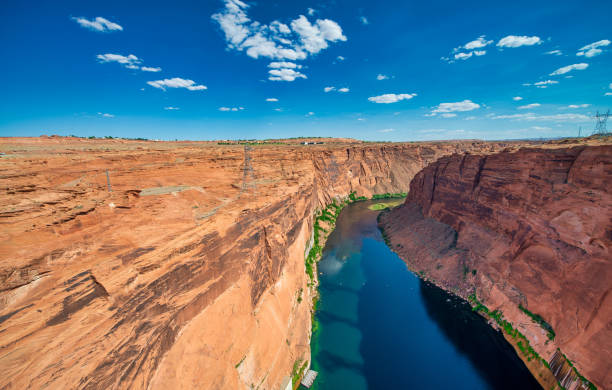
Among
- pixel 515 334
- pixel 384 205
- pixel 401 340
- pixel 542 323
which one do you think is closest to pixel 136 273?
pixel 401 340

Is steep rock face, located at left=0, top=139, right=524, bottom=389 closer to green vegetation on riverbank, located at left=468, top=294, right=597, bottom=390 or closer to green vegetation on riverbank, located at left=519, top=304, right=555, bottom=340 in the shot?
green vegetation on riverbank, located at left=468, top=294, right=597, bottom=390

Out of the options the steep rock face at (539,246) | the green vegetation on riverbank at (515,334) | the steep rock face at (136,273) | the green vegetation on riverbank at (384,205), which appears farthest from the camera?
the green vegetation on riverbank at (384,205)

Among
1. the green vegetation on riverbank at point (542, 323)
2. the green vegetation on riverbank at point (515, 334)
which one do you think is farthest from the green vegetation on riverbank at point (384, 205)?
the green vegetation on riverbank at point (542, 323)

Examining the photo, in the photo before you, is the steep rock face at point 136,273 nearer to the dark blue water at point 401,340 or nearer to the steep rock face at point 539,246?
the dark blue water at point 401,340

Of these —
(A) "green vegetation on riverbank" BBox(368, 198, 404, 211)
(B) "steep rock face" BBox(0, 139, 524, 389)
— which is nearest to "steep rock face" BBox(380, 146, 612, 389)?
(B) "steep rock face" BBox(0, 139, 524, 389)

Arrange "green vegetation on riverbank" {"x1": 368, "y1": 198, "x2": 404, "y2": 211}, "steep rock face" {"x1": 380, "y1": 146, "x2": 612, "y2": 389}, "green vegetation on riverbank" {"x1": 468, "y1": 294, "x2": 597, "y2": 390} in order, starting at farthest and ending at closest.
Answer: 1. "green vegetation on riverbank" {"x1": 368, "y1": 198, "x2": 404, "y2": 211}
2. "steep rock face" {"x1": 380, "y1": 146, "x2": 612, "y2": 389}
3. "green vegetation on riverbank" {"x1": 468, "y1": 294, "x2": 597, "y2": 390}

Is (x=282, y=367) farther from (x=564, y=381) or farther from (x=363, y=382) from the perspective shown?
(x=564, y=381)
